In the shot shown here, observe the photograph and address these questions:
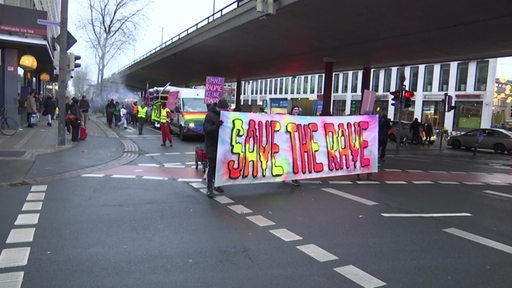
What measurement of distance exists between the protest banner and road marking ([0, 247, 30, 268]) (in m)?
3.97

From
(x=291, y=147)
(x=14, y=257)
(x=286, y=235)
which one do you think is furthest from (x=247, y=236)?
(x=291, y=147)

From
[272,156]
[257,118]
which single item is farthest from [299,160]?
[257,118]

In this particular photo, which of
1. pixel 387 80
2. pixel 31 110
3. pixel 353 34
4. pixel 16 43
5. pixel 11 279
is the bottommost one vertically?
pixel 11 279

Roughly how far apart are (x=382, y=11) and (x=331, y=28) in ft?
12.9

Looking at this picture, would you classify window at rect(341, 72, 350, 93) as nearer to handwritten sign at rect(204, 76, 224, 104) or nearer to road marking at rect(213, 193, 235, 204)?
handwritten sign at rect(204, 76, 224, 104)

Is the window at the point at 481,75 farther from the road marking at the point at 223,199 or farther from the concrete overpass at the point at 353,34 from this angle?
the road marking at the point at 223,199

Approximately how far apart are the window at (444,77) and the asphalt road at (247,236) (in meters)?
44.3

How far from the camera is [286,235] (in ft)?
20.3

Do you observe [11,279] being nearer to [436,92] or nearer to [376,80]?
[436,92]

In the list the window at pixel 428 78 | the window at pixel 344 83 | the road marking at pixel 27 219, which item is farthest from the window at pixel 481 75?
the road marking at pixel 27 219

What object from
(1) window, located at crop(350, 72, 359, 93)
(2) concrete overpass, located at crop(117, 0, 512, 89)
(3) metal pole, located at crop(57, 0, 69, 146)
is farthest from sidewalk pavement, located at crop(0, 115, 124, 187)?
(1) window, located at crop(350, 72, 359, 93)

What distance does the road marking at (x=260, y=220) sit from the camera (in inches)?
265

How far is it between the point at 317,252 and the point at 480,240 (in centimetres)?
255

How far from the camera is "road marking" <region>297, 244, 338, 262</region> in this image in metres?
5.30
